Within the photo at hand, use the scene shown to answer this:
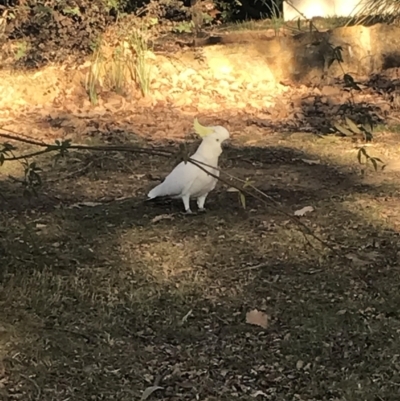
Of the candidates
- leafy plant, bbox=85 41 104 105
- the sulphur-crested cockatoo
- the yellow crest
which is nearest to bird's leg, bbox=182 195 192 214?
the sulphur-crested cockatoo

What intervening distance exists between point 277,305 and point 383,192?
1633 millimetres

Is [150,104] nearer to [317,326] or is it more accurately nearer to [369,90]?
[369,90]

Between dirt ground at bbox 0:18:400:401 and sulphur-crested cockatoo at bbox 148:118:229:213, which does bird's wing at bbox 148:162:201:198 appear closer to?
sulphur-crested cockatoo at bbox 148:118:229:213

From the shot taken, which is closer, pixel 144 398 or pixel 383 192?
pixel 144 398

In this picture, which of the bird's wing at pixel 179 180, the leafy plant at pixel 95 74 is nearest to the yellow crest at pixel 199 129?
the bird's wing at pixel 179 180

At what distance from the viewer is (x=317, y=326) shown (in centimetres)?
316

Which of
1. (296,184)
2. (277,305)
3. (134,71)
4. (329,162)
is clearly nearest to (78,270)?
(277,305)

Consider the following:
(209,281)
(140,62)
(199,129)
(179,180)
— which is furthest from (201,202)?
(140,62)

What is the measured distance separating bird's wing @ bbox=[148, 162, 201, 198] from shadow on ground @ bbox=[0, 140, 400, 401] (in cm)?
14

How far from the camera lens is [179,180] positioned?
4.26m

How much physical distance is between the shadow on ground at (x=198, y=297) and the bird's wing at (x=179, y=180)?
14cm

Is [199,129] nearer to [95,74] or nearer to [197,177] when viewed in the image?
[197,177]

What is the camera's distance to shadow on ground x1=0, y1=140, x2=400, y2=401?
2.85 meters

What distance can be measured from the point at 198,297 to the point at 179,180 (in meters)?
0.94
